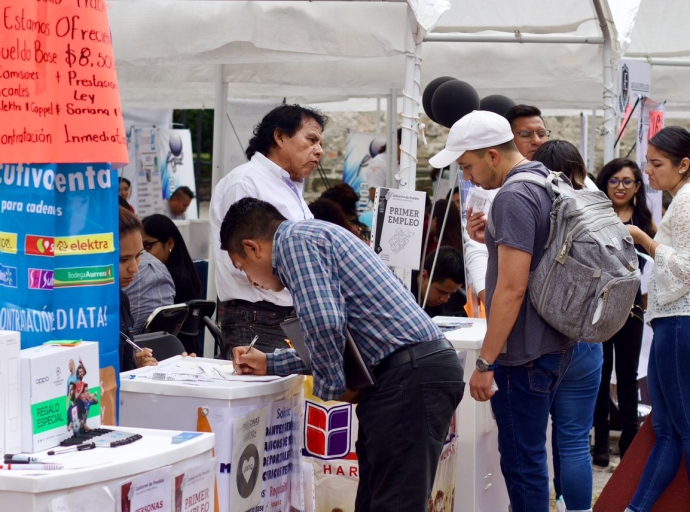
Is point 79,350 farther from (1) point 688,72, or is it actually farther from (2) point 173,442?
(1) point 688,72

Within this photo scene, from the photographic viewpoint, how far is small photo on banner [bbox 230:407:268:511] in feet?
9.16

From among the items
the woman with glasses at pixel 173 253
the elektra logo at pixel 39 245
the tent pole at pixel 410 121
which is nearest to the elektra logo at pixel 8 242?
the elektra logo at pixel 39 245

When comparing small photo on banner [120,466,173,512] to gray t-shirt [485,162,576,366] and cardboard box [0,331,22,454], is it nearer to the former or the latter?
cardboard box [0,331,22,454]

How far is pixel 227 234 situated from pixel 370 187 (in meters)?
7.02

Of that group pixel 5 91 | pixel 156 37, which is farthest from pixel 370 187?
pixel 5 91

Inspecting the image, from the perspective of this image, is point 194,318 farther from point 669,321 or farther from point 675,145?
point 675,145

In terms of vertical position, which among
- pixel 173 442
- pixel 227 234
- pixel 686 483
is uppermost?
pixel 227 234

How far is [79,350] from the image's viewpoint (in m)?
2.30

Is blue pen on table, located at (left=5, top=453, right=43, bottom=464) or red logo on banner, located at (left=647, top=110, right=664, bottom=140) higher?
red logo on banner, located at (left=647, top=110, right=664, bottom=140)

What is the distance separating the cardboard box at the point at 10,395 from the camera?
2109 mm

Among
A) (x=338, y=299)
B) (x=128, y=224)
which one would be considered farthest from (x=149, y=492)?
(x=128, y=224)

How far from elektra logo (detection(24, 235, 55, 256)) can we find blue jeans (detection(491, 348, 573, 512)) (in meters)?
1.64

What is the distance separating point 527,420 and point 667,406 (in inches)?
38.8

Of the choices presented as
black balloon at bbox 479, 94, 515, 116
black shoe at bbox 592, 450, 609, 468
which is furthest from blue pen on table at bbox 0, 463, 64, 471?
black balloon at bbox 479, 94, 515, 116
